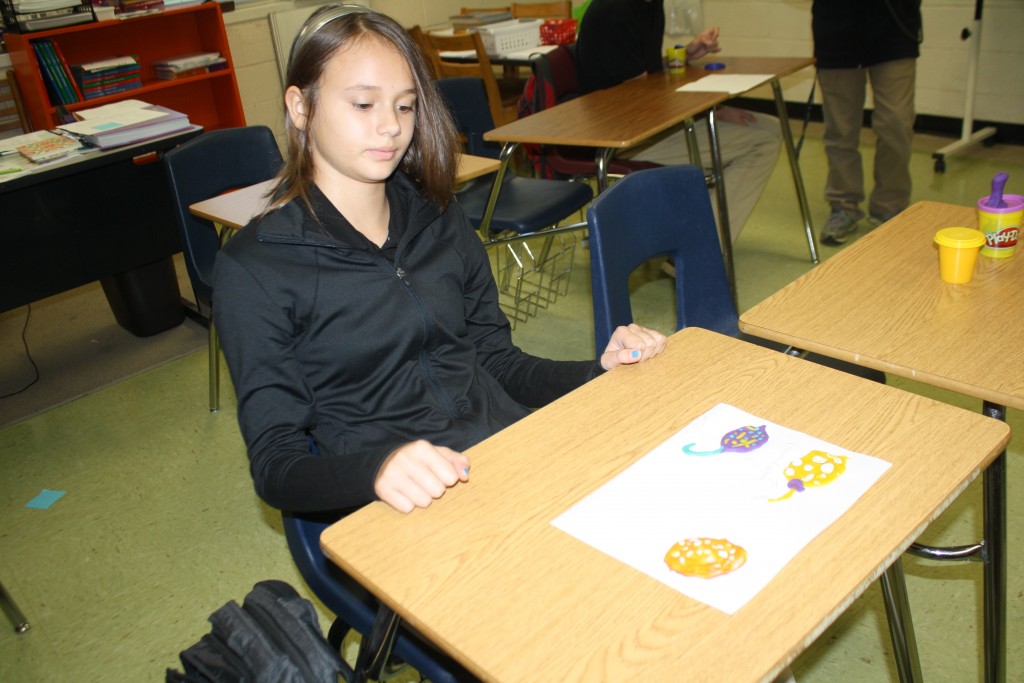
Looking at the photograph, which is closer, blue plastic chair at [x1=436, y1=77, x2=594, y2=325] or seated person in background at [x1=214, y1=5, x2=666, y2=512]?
seated person in background at [x1=214, y1=5, x2=666, y2=512]

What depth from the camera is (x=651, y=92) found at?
3066 mm

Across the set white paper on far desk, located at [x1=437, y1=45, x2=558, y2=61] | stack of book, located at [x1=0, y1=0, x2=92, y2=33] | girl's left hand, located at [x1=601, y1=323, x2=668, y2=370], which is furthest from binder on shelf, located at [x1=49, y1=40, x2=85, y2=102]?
girl's left hand, located at [x1=601, y1=323, x2=668, y2=370]

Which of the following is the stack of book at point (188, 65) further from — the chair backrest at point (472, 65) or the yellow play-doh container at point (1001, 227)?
the yellow play-doh container at point (1001, 227)

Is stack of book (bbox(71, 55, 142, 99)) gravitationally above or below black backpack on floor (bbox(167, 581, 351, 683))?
above

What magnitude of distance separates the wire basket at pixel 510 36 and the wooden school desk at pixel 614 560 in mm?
3732

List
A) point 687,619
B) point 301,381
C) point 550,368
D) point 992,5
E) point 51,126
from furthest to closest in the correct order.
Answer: point 992,5 → point 51,126 → point 550,368 → point 301,381 → point 687,619

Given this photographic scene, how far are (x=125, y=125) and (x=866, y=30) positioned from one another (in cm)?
265

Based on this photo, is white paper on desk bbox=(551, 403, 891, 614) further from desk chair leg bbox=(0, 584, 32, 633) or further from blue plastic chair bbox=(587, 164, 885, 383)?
desk chair leg bbox=(0, 584, 32, 633)

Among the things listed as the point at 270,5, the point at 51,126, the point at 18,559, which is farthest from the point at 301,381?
the point at 270,5

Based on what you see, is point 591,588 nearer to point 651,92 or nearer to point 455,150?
point 455,150

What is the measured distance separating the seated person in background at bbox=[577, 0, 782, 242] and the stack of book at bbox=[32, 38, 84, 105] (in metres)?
2.26

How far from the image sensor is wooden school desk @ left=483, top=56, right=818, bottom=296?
2594mm

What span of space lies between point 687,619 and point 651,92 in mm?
2572

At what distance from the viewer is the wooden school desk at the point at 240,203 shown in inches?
88.9
